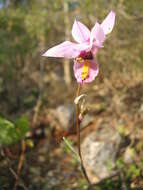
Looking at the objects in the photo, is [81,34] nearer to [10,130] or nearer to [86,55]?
[86,55]

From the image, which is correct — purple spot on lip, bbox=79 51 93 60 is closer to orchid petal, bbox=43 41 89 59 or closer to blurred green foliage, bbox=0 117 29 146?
orchid petal, bbox=43 41 89 59

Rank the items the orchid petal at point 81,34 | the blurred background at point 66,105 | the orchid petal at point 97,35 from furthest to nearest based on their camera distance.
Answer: the blurred background at point 66,105
the orchid petal at point 81,34
the orchid petal at point 97,35

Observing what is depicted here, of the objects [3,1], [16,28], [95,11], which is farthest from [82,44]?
[3,1]

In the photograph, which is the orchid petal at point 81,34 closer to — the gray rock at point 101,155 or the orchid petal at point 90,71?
the orchid petal at point 90,71

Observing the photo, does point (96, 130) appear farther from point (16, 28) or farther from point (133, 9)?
point (16, 28)

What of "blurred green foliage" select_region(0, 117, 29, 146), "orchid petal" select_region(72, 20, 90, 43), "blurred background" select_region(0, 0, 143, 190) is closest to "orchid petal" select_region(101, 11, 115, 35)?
"orchid petal" select_region(72, 20, 90, 43)

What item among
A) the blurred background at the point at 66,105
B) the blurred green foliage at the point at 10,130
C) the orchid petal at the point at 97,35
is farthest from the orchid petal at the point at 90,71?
the blurred green foliage at the point at 10,130
